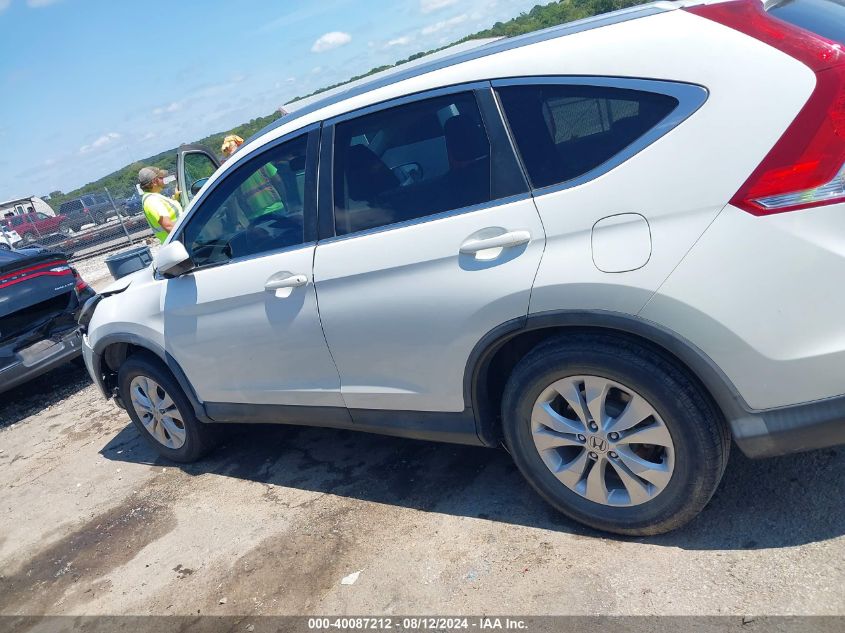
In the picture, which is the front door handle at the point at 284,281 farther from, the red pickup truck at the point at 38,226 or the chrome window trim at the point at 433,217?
the red pickup truck at the point at 38,226

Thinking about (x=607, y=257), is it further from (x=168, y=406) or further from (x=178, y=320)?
(x=168, y=406)

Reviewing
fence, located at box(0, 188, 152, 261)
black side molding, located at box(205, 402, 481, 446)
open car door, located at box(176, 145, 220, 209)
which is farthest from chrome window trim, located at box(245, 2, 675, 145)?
fence, located at box(0, 188, 152, 261)

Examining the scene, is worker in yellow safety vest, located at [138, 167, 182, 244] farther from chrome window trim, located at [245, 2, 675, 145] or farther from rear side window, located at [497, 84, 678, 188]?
rear side window, located at [497, 84, 678, 188]

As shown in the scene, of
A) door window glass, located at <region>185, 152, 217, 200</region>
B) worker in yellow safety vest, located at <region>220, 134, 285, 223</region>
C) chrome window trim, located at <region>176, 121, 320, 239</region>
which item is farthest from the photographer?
door window glass, located at <region>185, 152, 217, 200</region>

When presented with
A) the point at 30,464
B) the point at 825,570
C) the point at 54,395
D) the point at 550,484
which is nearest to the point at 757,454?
the point at 825,570

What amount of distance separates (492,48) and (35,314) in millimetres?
5470

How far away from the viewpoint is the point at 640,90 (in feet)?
7.74

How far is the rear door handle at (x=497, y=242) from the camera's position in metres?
2.54

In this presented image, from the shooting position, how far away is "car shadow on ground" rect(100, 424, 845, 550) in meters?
2.65

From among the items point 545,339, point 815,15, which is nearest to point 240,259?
point 545,339

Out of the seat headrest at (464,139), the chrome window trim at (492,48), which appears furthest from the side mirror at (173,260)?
the seat headrest at (464,139)

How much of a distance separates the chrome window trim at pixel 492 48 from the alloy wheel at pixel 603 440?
1.35 m

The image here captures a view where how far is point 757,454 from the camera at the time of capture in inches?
91.9

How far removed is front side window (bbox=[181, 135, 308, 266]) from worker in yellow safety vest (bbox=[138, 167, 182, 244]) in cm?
301
